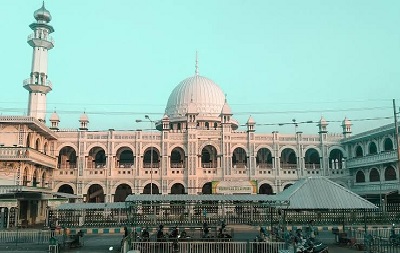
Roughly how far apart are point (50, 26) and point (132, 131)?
1737 cm

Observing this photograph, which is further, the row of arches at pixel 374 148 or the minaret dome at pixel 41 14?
the minaret dome at pixel 41 14

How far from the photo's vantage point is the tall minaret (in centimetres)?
4888

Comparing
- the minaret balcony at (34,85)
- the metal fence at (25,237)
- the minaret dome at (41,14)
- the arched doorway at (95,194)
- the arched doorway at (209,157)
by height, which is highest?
the minaret dome at (41,14)

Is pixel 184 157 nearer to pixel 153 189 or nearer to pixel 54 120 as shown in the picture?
pixel 153 189

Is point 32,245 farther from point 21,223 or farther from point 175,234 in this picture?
point 21,223

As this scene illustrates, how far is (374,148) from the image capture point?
50.1m

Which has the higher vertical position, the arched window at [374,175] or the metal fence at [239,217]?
the arched window at [374,175]

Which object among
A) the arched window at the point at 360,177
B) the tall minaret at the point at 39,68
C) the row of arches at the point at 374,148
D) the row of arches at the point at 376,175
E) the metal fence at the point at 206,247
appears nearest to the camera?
the metal fence at the point at 206,247

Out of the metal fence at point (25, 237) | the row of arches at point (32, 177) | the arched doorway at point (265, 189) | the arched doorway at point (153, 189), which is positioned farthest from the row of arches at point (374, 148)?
the row of arches at point (32, 177)

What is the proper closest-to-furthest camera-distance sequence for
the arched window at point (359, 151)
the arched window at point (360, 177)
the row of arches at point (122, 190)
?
1. the row of arches at point (122, 190)
2. the arched window at point (360, 177)
3. the arched window at point (359, 151)

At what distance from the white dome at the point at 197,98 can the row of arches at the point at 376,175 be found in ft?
68.5

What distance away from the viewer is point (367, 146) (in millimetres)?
49031

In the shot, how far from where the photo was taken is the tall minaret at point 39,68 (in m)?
48.9

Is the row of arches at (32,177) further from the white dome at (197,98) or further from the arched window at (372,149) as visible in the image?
the arched window at (372,149)
